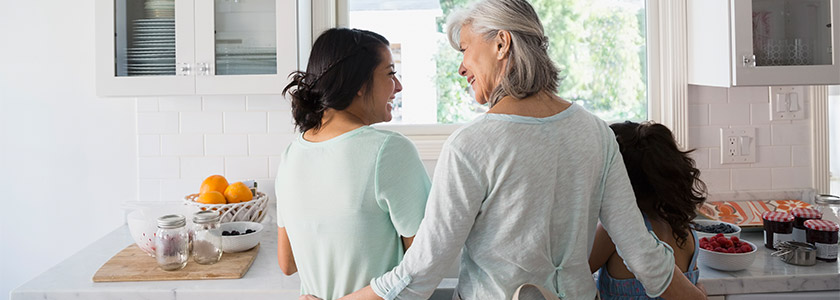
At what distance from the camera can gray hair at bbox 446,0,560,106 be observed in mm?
1248

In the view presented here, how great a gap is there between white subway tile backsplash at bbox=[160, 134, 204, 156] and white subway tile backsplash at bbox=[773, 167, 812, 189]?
2229 millimetres

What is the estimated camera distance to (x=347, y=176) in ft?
4.33

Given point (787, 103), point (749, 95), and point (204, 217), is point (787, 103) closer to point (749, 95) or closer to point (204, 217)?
point (749, 95)

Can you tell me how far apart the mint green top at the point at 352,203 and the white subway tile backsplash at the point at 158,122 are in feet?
4.46

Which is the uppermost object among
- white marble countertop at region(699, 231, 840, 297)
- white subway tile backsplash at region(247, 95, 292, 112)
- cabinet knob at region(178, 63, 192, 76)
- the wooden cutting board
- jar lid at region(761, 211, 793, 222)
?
cabinet knob at region(178, 63, 192, 76)

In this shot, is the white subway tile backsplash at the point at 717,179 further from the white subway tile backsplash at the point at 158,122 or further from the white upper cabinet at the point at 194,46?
the white subway tile backsplash at the point at 158,122

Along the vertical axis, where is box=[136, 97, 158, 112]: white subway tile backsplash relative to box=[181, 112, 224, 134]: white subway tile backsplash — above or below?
above

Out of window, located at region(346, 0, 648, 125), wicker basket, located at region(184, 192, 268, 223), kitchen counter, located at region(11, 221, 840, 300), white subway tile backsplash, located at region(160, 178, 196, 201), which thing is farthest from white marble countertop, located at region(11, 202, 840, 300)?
window, located at region(346, 0, 648, 125)

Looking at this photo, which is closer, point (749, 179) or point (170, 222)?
point (170, 222)

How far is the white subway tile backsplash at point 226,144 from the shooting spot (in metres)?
2.60

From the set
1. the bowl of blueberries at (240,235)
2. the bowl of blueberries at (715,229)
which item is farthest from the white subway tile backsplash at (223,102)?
the bowl of blueberries at (715,229)

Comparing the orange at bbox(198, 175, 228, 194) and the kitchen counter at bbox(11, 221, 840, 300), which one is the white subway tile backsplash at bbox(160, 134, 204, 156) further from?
the kitchen counter at bbox(11, 221, 840, 300)

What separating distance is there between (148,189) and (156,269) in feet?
2.78

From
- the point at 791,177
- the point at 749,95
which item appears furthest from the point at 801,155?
the point at 749,95
